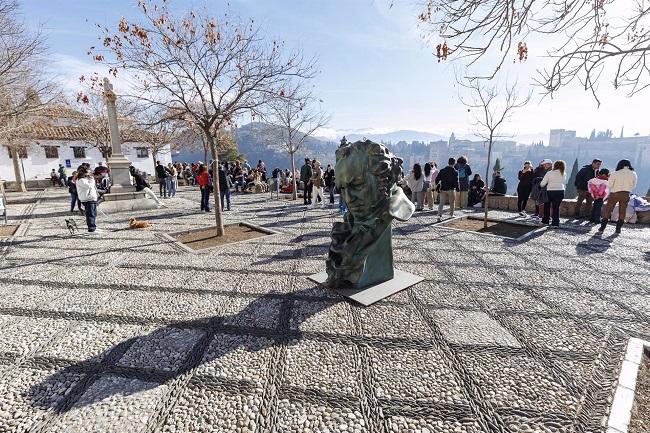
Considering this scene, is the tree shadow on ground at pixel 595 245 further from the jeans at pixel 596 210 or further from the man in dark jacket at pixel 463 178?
the man in dark jacket at pixel 463 178

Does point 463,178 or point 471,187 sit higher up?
point 463,178


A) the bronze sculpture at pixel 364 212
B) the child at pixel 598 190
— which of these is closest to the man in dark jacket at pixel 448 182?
the child at pixel 598 190

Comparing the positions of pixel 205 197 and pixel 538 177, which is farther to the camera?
pixel 205 197

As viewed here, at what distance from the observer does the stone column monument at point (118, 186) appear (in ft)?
36.7

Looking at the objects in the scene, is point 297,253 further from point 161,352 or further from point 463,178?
point 463,178

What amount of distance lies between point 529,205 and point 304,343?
10968 mm

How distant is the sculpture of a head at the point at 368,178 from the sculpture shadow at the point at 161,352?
137 centimetres

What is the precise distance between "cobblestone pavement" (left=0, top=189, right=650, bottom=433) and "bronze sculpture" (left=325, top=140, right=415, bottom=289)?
50 cm

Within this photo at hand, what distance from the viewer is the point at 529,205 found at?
→ 11102mm

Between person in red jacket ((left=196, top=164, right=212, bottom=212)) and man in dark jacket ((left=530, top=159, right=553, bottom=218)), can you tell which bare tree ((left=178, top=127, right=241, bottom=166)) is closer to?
person in red jacket ((left=196, top=164, right=212, bottom=212))

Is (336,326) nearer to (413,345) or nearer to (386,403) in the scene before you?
(413,345)

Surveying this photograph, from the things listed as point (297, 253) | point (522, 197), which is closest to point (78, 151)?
point (297, 253)

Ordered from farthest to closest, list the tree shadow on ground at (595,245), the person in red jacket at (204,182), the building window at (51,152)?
the building window at (51,152), the person in red jacket at (204,182), the tree shadow on ground at (595,245)

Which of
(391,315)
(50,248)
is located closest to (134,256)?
(50,248)
